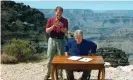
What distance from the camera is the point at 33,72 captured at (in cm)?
943

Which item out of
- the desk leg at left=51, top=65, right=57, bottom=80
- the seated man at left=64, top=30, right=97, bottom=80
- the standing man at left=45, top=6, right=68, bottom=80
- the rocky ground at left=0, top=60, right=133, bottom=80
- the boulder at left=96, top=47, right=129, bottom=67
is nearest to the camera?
the desk leg at left=51, top=65, right=57, bottom=80

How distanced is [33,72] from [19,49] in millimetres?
1412

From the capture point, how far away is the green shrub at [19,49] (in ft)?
34.9

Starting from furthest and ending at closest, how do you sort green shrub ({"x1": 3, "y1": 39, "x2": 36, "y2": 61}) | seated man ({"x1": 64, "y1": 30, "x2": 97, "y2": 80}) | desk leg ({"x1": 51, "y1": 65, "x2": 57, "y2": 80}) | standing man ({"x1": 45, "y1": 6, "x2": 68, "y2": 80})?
green shrub ({"x1": 3, "y1": 39, "x2": 36, "y2": 61})
standing man ({"x1": 45, "y1": 6, "x2": 68, "y2": 80})
seated man ({"x1": 64, "y1": 30, "x2": 97, "y2": 80})
desk leg ({"x1": 51, "y1": 65, "x2": 57, "y2": 80})

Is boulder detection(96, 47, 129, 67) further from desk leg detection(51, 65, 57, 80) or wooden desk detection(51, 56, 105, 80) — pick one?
wooden desk detection(51, 56, 105, 80)

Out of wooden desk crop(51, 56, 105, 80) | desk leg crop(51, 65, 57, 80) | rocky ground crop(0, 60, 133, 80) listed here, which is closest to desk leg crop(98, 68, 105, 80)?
wooden desk crop(51, 56, 105, 80)

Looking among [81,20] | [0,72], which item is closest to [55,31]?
[0,72]

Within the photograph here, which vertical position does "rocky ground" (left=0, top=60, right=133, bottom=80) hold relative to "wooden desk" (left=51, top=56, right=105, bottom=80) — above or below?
below

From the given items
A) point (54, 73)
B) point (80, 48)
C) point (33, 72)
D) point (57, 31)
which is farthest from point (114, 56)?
point (54, 73)

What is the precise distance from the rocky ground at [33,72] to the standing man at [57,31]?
899 millimetres

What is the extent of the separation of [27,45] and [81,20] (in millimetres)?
1365

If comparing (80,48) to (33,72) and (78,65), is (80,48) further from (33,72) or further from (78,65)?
(33,72)

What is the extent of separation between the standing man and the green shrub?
2.57 m

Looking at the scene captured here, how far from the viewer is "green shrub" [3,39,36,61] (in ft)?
34.9
